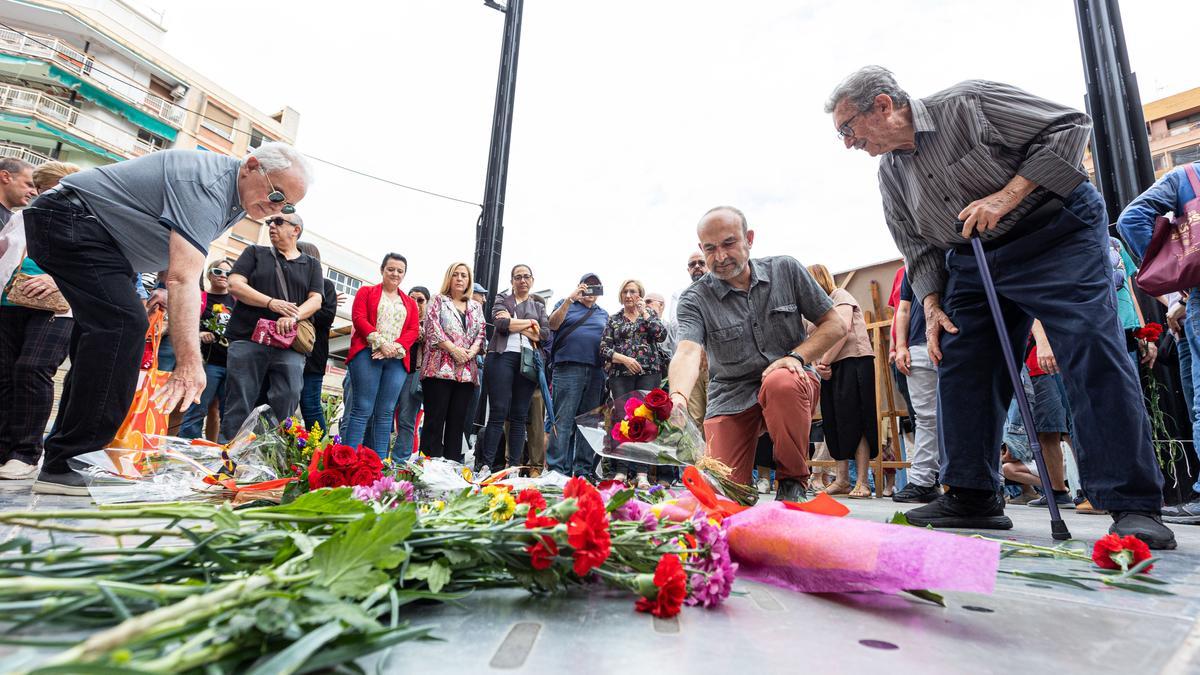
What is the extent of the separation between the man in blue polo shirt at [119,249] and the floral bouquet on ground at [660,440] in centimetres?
160

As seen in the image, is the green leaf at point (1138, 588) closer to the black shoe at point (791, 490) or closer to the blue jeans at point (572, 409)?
the black shoe at point (791, 490)

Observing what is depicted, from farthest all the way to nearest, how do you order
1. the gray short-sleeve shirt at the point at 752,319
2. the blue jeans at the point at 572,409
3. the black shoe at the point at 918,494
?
the blue jeans at the point at 572,409 → the black shoe at the point at 918,494 → the gray short-sleeve shirt at the point at 752,319

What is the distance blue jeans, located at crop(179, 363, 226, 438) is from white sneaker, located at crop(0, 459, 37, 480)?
4.04ft

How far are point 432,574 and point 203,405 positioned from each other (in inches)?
190

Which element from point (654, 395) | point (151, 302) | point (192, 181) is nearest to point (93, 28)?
point (151, 302)

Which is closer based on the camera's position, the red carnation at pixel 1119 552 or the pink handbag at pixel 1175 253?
the red carnation at pixel 1119 552

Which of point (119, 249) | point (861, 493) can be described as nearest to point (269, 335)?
point (119, 249)

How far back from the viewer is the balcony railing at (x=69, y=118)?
80.4 feet

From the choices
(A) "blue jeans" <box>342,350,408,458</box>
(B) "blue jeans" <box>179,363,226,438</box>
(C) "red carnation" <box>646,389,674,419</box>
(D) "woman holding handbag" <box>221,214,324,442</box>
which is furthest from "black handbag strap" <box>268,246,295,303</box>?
(C) "red carnation" <box>646,389,674,419</box>

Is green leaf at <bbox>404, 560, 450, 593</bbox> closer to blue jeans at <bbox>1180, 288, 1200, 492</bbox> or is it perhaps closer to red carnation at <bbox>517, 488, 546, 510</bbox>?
red carnation at <bbox>517, 488, 546, 510</bbox>

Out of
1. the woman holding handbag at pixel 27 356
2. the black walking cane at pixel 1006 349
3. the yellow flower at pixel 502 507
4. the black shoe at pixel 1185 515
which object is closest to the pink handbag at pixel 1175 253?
the black shoe at pixel 1185 515

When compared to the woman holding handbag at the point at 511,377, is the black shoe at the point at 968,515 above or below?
below

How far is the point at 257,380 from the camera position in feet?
13.0

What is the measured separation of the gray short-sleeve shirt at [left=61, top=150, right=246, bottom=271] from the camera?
2.46 meters
